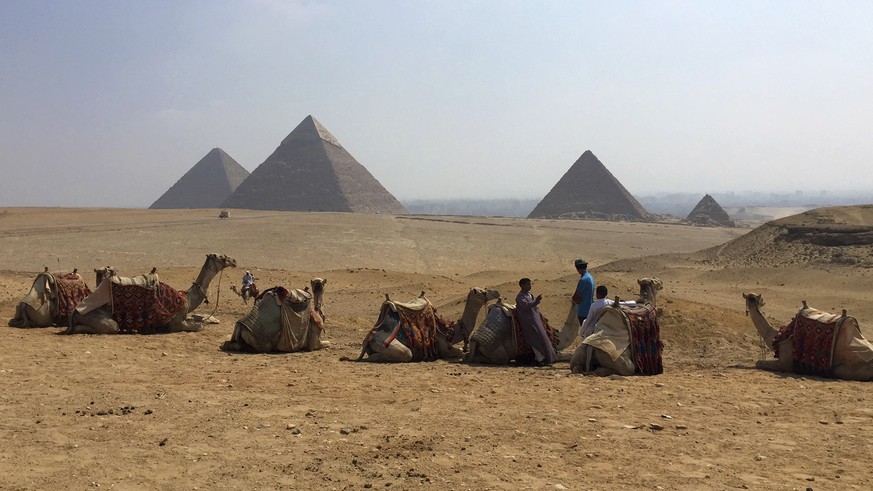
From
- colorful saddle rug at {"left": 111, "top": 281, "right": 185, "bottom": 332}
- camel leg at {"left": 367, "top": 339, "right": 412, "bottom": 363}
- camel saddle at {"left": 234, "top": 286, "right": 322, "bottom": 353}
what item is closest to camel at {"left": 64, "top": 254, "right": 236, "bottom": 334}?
colorful saddle rug at {"left": 111, "top": 281, "right": 185, "bottom": 332}

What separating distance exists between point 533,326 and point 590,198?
87705mm

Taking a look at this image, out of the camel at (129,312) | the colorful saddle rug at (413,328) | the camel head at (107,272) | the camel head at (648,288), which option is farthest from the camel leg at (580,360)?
the camel head at (107,272)

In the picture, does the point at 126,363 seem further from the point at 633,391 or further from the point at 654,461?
the point at 654,461

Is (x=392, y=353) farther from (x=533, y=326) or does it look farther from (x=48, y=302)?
(x=48, y=302)

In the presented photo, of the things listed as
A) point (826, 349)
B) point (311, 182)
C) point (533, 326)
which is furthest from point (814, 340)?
point (311, 182)

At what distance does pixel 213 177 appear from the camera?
130 metres

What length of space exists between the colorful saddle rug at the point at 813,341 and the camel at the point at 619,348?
155 cm

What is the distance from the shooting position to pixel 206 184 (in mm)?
128250

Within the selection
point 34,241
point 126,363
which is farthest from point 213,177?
point 126,363

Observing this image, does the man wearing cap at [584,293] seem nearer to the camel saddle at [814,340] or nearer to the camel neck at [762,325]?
the camel neck at [762,325]

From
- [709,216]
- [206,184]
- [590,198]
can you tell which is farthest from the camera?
[206,184]

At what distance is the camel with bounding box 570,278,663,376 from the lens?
8312mm

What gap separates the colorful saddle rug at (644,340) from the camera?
8.43 m

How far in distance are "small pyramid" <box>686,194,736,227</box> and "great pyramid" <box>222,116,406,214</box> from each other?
128 ft
